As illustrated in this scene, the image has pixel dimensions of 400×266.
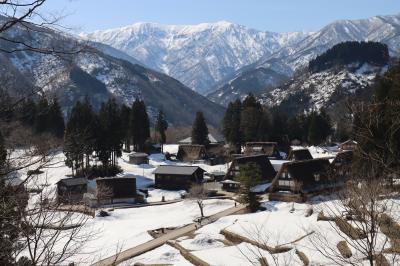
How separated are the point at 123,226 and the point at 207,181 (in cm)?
1905

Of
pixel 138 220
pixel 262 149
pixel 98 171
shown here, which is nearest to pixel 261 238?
pixel 138 220

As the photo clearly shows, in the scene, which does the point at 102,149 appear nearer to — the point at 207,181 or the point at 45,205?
the point at 207,181

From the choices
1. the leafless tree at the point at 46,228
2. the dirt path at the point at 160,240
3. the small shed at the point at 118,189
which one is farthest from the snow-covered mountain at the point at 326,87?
the leafless tree at the point at 46,228

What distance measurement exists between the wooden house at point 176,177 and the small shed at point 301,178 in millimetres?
11261

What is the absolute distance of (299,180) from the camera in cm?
3928

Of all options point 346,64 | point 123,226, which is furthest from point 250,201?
point 346,64

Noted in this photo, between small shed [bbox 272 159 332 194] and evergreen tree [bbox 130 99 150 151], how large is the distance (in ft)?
95.1

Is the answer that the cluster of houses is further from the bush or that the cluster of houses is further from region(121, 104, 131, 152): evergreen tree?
region(121, 104, 131, 152): evergreen tree

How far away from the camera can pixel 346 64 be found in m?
172

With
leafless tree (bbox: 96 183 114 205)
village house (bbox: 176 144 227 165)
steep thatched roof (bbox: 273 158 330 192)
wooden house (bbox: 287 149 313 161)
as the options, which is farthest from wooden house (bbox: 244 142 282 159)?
leafless tree (bbox: 96 183 114 205)

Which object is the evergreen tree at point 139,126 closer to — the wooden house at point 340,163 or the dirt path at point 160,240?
the dirt path at point 160,240

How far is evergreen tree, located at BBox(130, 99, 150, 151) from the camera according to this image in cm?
6372

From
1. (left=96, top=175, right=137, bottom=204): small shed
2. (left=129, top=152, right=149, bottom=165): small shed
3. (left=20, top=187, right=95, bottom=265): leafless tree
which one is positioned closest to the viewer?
(left=20, top=187, right=95, bottom=265): leafless tree

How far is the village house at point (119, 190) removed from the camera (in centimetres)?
4216
